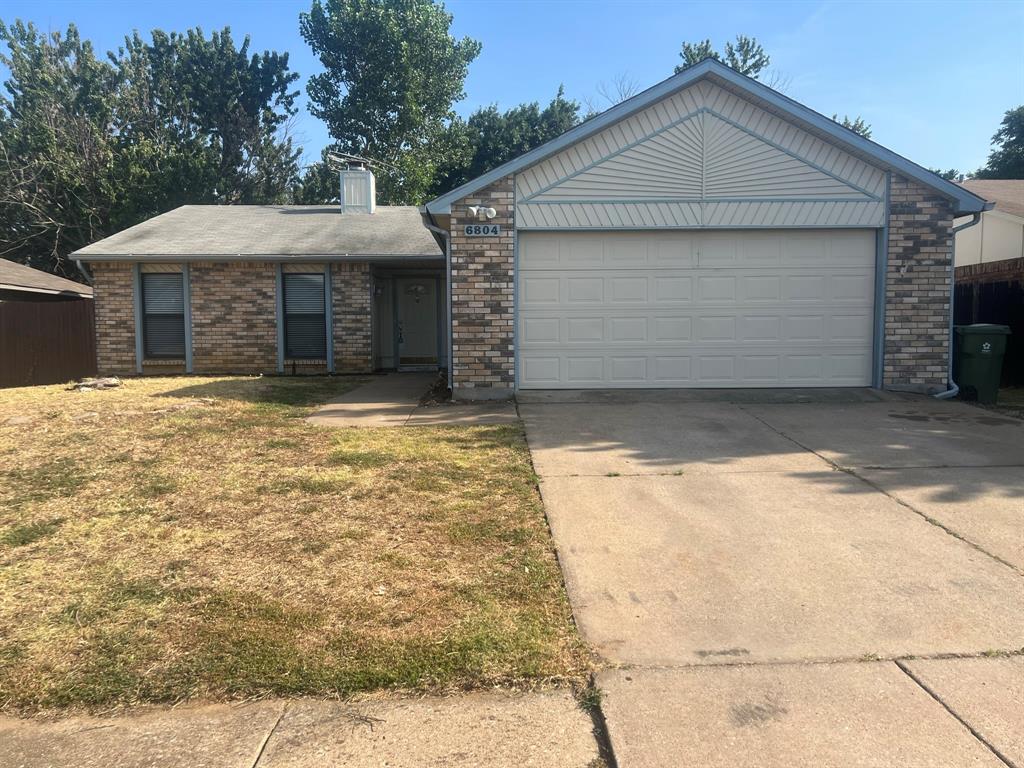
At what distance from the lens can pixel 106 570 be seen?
4027 millimetres

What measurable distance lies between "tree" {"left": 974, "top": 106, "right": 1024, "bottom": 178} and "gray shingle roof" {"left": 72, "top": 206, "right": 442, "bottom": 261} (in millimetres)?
31736

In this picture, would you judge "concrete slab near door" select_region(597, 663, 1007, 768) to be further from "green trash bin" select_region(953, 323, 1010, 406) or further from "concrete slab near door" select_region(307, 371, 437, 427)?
"green trash bin" select_region(953, 323, 1010, 406)

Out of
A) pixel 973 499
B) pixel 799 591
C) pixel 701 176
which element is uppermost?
pixel 701 176

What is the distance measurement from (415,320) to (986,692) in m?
14.3

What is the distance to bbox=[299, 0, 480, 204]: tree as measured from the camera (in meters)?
33.3

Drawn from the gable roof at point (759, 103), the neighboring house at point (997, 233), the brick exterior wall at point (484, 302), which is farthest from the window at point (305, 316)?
the neighboring house at point (997, 233)

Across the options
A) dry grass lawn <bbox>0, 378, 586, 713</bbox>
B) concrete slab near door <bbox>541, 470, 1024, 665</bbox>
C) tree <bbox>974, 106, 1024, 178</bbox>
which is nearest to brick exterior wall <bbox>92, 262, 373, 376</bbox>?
dry grass lawn <bbox>0, 378, 586, 713</bbox>

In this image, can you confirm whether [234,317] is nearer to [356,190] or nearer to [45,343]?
[45,343]

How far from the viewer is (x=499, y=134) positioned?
34.2 m

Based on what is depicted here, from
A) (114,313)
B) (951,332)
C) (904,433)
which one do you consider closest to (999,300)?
(951,332)

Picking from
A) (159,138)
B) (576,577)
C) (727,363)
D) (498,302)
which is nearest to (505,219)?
(498,302)

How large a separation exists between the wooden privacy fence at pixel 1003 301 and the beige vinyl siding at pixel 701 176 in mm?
3604

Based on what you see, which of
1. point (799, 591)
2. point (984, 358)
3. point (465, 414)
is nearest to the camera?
point (799, 591)

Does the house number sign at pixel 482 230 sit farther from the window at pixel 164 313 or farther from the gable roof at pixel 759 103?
the window at pixel 164 313
